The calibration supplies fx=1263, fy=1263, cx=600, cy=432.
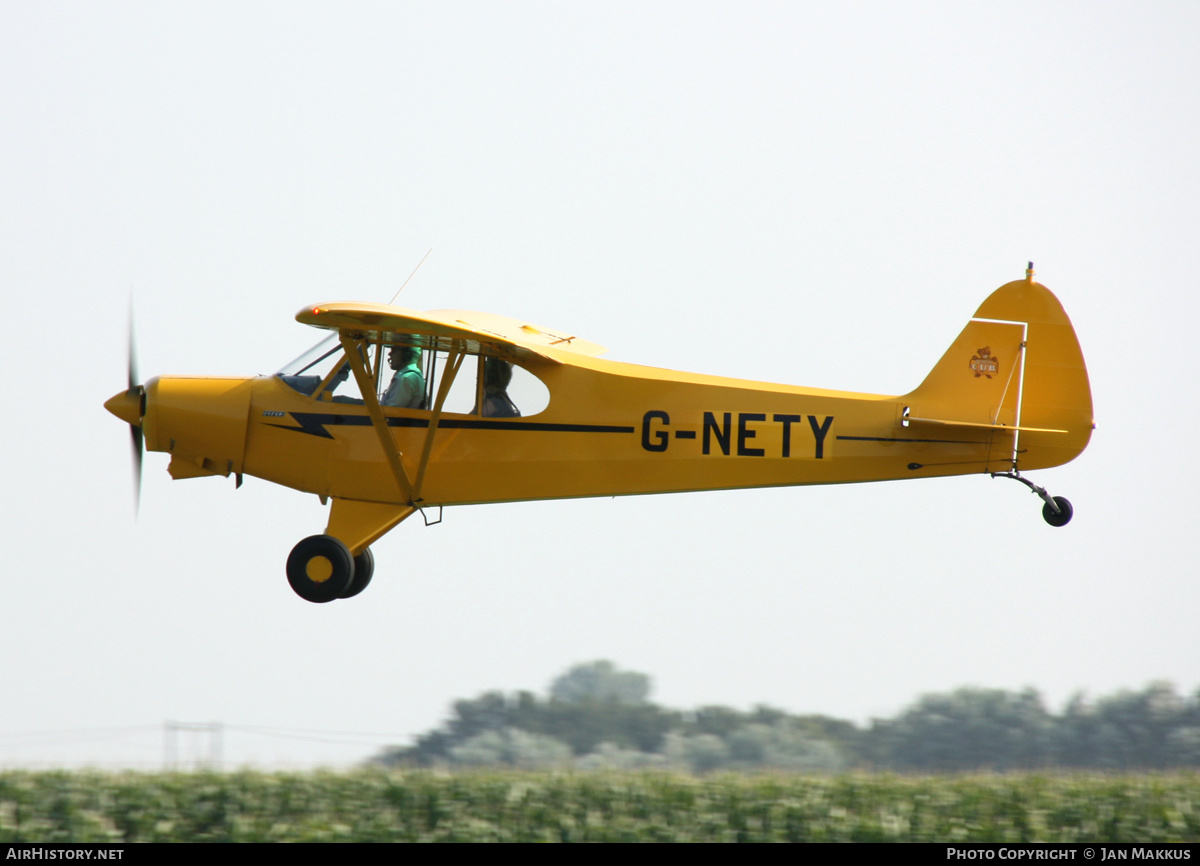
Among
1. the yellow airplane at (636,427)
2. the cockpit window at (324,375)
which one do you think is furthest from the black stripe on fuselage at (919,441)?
the cockpit window at (324,375)

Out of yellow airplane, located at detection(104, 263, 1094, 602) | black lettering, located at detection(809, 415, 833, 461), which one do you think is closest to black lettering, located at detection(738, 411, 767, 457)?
yellow airplane, located at detection(104, 263, 1094, 602)

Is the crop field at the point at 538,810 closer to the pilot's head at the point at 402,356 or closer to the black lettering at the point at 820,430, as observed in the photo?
the black lettering at the point at 820,430

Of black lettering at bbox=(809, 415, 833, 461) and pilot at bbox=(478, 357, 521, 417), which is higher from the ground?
pilot at bbox=(478, 357, 521, 417)

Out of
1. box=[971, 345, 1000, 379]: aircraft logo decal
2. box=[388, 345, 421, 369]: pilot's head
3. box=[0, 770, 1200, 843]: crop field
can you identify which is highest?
box=[971, 345, 1000, 379]: aircraft logo decal

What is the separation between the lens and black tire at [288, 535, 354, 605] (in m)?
11.1

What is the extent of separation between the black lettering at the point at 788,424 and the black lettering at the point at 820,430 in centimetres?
11

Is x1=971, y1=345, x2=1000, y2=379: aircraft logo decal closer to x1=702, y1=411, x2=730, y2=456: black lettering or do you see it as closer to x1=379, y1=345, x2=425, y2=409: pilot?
x1=702, y1=411, x2=730, y2=456: black lettering

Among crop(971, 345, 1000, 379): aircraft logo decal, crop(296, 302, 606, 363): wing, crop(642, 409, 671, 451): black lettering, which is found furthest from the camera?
crop(971, 345, 1000, 379): aircraft logo decal

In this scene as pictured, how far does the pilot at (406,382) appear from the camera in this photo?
36.8ft

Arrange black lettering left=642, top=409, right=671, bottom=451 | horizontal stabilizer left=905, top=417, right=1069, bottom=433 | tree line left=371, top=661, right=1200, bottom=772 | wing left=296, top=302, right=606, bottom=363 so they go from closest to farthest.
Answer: wing left=296, top=302, right=606, bottom=363, horizontal stabilizer left=905, top=417, right=1069, bottom=433, black lettering left=642, top=409, right=671, bottom=451, tree line left=371, top=661, right=1200, bottom=772

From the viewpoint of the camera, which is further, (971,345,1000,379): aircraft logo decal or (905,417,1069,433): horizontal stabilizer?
(971,345,1000,379): aircraft logo decal

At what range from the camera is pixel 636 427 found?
444 inches

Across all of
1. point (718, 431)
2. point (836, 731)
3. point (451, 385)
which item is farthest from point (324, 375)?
point (836, 731)
